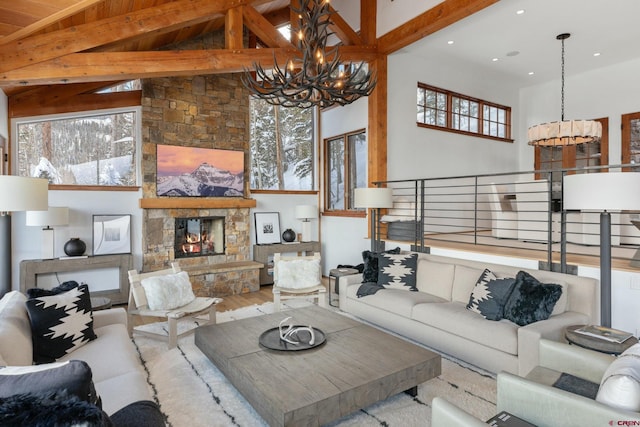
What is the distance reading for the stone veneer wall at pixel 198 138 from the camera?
5539 millimetres

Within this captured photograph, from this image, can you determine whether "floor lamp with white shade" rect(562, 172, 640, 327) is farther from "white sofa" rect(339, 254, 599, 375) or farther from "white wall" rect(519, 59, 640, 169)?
"white wall" rect(519, 59, 640, 169)

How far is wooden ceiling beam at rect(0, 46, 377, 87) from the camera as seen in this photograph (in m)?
3.77

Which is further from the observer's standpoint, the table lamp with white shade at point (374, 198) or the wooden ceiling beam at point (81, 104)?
the table lamp with white shade at point (374, 198)

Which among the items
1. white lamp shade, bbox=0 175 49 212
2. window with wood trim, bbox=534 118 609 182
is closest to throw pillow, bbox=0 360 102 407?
white lamp shade, bbox=0 175 49 212

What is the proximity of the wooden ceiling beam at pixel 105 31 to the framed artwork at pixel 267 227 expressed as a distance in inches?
129

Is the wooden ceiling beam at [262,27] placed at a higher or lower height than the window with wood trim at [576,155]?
higher

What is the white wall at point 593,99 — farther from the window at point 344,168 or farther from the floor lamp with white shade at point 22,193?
the floor lamp with white shade at point 22,193

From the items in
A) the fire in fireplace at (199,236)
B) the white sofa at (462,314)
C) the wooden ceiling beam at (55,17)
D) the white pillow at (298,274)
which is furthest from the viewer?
the fire in fireplace at (199,236)

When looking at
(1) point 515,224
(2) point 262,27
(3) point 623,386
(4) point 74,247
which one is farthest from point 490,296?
(4) point 74,247

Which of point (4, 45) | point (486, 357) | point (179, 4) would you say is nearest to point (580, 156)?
point (486, 357)

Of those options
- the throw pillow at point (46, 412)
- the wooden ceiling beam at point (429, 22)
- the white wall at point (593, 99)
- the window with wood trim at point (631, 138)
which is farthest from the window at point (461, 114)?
the throw pillow at point (46, 412)

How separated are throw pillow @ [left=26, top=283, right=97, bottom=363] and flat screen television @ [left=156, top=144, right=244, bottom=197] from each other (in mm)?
3128

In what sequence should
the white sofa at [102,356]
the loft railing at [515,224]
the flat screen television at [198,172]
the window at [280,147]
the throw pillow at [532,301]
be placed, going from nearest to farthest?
the white sofa at [102,356] < the throw pillow at [532,301] < the loft railing at [515,224] < the flat screen television at [198,172] < the window at [280,147]

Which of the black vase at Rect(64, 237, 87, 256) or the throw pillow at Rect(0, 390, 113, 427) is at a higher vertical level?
the black vase at Rect(64, 237, 87, 256)
